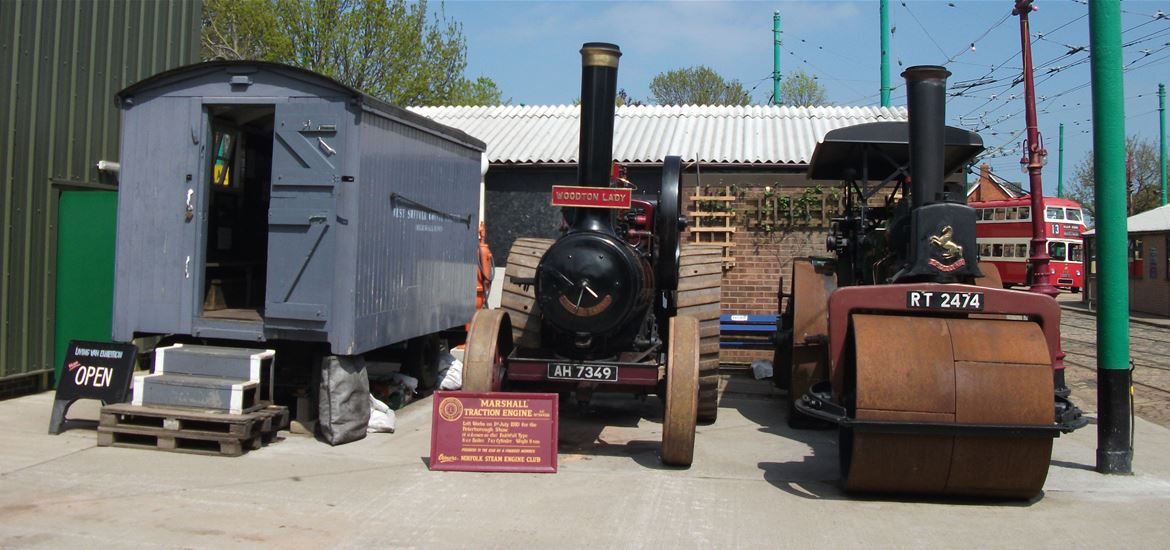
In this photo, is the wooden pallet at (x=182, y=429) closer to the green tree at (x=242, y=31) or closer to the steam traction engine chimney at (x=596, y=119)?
the steam traction engine chimney at (x=596, y=119)

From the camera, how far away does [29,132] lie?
9.00m

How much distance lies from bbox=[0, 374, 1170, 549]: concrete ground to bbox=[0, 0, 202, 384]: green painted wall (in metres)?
1.69

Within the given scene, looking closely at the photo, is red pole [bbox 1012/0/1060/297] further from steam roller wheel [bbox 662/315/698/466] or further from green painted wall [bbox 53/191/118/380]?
green painted wall [bbox 53/191/118/380]

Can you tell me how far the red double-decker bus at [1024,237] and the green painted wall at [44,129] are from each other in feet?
97.3

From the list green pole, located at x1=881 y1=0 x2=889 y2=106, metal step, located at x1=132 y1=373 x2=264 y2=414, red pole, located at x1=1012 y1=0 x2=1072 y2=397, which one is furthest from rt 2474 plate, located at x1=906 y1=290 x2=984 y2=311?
green pole, located at x1=881 y1=0 x2=889 y2=106

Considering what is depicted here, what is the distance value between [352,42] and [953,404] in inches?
883

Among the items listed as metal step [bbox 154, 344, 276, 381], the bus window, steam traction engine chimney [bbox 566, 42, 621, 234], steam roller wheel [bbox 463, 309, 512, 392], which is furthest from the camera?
the bus window

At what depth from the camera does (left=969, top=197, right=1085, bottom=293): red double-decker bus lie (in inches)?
1310

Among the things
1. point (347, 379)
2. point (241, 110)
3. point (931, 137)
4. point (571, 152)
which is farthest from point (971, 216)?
point (571, 152)

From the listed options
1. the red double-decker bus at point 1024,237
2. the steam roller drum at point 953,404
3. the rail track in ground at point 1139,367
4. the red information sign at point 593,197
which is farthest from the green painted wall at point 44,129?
the red double-decker bus at point 1024,237

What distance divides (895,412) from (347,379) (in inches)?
166

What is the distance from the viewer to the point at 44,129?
30.1ft

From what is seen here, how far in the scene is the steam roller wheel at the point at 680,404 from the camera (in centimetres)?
670

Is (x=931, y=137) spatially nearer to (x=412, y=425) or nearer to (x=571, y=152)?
(x=412, y=425)
